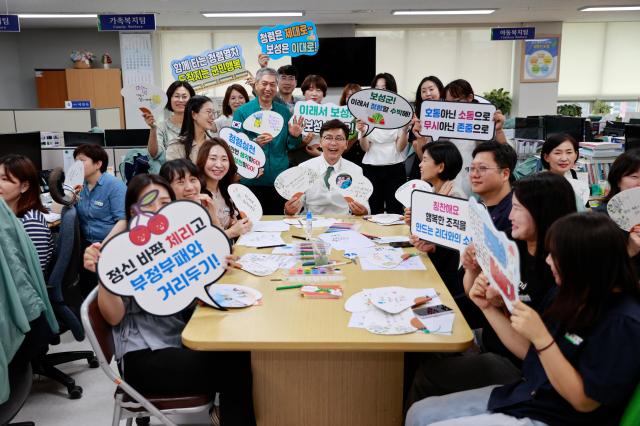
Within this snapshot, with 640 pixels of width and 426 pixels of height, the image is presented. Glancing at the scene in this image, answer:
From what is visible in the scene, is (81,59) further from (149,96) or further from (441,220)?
(441,220)

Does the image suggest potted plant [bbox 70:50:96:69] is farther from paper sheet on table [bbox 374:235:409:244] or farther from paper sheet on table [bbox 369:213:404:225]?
paper sheet on table [bbox 374:235:409:244]

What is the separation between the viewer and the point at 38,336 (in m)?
1.92

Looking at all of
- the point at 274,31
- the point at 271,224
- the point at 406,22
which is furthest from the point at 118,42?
the point at 271,224

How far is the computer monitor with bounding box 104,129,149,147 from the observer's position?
5.16 metres

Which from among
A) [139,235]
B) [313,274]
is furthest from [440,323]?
[139,235]

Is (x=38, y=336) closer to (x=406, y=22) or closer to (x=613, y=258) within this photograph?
(x=613, y=258)

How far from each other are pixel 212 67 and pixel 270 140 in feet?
4.24

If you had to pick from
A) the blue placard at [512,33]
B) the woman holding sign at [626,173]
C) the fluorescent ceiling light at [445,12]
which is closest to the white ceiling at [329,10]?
the fluorescent ceiling light at [445,12]

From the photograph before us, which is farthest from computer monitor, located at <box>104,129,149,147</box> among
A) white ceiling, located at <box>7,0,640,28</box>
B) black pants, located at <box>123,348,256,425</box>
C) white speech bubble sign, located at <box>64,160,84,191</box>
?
black pants, located at <box>123,348,256,425</box>

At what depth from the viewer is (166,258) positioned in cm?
166

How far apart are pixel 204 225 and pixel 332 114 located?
2197 millimetres

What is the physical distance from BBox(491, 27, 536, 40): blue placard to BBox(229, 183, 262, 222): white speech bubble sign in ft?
22.8

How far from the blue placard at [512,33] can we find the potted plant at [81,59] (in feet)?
24.0

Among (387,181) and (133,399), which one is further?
(387,181)
